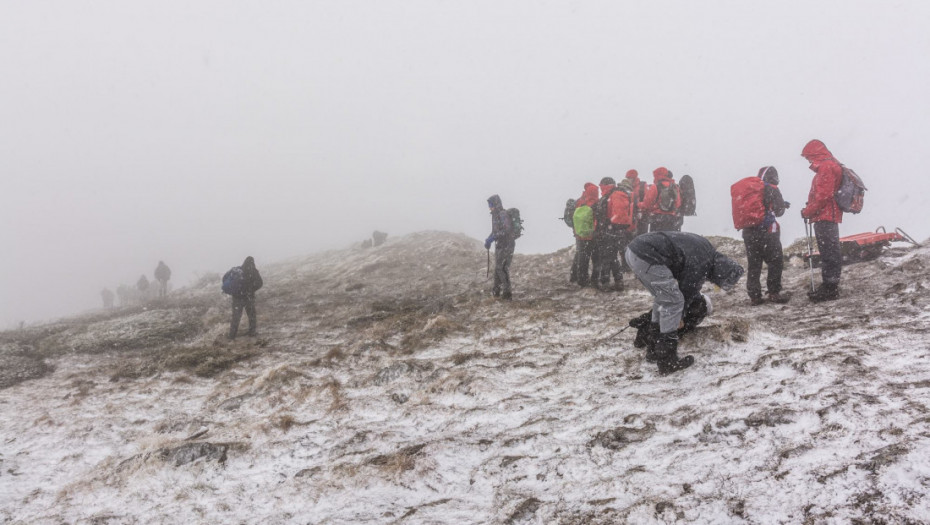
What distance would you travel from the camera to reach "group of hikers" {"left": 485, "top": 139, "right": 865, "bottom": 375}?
595 centimetres

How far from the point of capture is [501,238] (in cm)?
1221

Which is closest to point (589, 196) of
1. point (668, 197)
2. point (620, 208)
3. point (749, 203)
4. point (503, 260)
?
point (620, 208)

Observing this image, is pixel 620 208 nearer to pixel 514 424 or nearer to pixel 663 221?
pixel 663 221

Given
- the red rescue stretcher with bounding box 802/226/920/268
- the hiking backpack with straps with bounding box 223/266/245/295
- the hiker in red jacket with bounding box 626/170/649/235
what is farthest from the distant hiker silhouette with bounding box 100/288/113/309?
the red rescue stretcher with bounding box 802/226/920/268

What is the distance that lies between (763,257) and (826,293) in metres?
1.24

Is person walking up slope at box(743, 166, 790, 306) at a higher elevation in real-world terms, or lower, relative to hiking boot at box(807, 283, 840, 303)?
higher

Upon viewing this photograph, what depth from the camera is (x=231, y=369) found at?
30.7 ft

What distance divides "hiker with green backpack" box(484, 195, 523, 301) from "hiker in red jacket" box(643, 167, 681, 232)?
4132 millimetres

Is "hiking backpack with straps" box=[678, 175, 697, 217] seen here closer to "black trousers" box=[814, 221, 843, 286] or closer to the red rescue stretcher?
the red rescue stretcher

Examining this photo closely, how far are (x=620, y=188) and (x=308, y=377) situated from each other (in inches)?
375

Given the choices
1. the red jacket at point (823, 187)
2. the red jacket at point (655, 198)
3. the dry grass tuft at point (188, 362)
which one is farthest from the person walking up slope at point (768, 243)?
the dry grass tuft at point (188, 362)

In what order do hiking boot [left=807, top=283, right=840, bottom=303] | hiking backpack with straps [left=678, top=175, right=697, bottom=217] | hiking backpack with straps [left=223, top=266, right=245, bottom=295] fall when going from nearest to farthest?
hiking boot [left=807, top=283, right=840, bottom=303] < hiking backpack with straps [left=223, top=266, right=245, bottom=295] < hiking backpack with straps [left=678, top=175, right=697, bottom=217]

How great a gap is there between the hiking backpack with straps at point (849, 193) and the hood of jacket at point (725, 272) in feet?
13.6

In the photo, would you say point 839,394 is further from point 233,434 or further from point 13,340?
point 13,340
